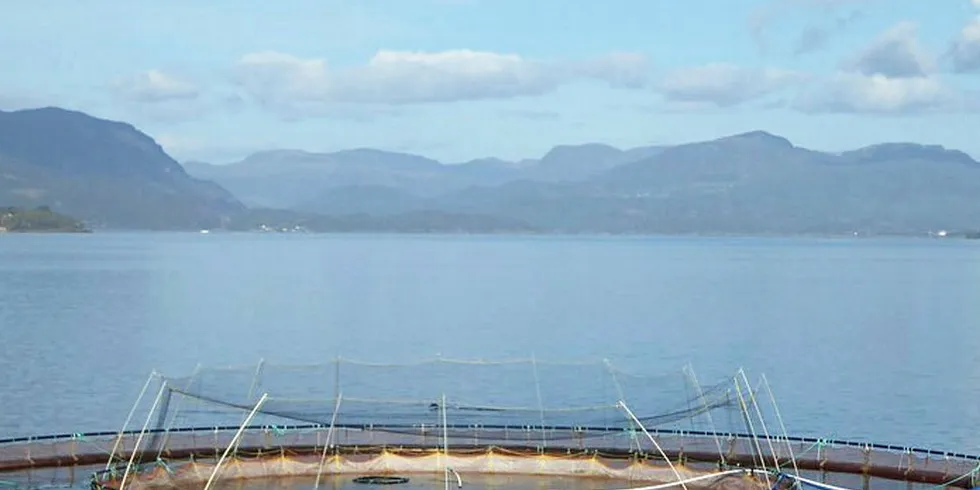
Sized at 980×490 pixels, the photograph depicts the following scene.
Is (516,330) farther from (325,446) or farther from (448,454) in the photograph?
(325,446)

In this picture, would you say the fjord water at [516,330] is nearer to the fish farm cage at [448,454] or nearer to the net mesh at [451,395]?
the net mesh at [451,395]

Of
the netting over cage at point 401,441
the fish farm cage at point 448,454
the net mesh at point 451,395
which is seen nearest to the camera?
the fish farm cage at point 448,454

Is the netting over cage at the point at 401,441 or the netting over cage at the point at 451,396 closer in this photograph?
the netting over cage at the point at 401,441

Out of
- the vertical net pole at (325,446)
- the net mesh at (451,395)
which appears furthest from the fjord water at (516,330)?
the vertical net pole at (325,446)

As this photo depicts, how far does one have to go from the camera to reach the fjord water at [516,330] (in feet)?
169

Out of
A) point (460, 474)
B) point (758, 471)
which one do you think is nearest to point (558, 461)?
point (460, 474)

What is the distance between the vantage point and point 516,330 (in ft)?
265

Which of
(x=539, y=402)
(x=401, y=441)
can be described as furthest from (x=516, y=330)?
(x=401, y=441)

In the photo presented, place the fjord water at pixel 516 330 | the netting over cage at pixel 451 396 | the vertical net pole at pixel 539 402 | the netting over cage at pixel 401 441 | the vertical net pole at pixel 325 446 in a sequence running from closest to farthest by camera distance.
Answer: the vertical net pole at pixel 325 446 < the netting over cage at pixel 401 441 < the vertical net pole at pixel 539 402 < the netting over cage at pixel 451 396 < the fjord water at pixel 516 330

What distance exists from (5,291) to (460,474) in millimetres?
82759

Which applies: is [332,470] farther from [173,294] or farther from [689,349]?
[173,294]

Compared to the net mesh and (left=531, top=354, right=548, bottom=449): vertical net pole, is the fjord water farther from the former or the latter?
(left=531, top=354, right=548, bottom=449): vertical net pole

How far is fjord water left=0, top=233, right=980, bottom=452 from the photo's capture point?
51500mm

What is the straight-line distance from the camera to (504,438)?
35.1 meters
